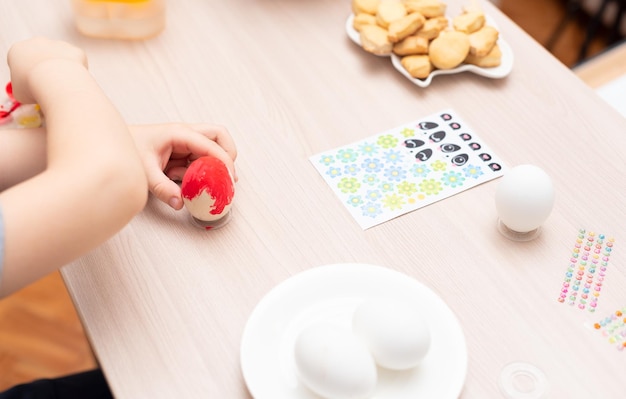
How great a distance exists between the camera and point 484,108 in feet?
3.26

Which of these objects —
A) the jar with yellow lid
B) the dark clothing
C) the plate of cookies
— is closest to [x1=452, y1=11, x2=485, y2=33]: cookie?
the plate of cookies

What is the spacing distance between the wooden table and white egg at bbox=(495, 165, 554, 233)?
1.4 inches

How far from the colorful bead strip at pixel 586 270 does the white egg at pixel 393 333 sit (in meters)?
0.21

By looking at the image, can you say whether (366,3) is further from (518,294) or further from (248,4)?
(518,294)

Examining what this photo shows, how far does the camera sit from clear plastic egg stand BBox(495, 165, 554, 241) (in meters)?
0.79

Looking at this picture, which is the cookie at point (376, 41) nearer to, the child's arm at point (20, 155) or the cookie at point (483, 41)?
the cookie at point (483, 41)

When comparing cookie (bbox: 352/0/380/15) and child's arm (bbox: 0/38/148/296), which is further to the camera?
cookie (bbox: 352/0/380/15)

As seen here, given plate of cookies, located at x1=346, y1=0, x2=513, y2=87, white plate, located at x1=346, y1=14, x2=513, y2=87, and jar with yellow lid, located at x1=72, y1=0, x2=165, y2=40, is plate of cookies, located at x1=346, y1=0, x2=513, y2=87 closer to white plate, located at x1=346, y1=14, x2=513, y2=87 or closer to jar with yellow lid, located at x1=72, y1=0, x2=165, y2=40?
white plate, located at x1=346, y1=14, x2=513, y2=87

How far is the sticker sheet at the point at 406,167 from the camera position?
867 millimetres

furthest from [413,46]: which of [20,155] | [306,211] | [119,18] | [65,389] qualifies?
[65,389]

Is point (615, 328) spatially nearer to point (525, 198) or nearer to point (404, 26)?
point (525, 198)

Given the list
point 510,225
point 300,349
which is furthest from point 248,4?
point 300,349

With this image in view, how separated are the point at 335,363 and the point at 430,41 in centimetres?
59

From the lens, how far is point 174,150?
0.87 m
